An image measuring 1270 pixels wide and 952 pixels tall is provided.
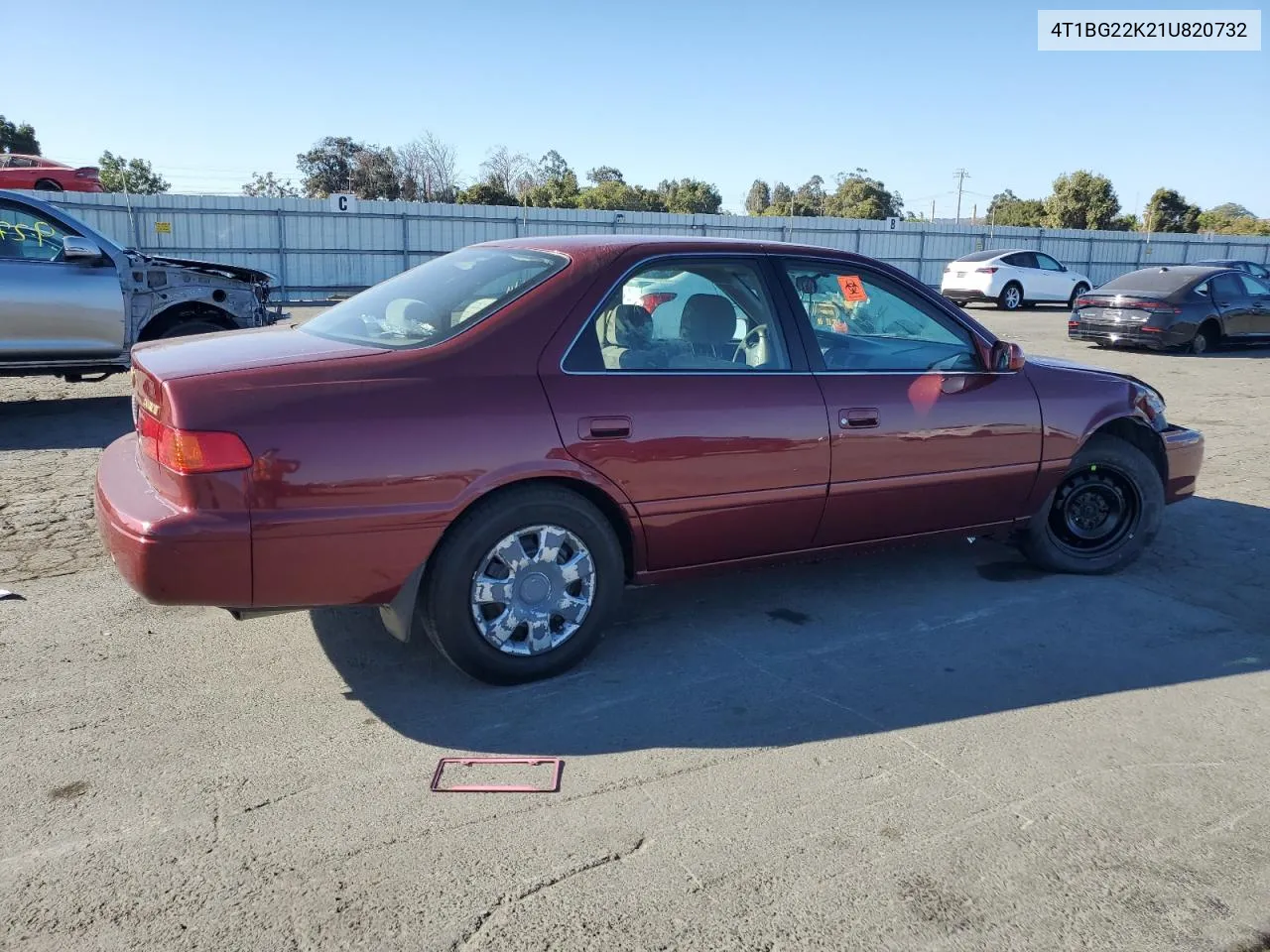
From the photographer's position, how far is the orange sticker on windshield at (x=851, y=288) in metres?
4.38

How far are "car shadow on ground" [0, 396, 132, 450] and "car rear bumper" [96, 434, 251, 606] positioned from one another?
16.0ft

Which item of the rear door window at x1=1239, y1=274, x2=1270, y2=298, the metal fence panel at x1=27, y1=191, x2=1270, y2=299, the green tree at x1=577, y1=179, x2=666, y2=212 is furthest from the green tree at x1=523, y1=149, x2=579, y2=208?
the rear door window at x1=1239, y1=274, x2=1270, y2=298

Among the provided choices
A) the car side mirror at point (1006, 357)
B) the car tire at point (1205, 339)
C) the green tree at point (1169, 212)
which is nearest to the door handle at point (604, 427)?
the car side mirror at point (1006, 357)

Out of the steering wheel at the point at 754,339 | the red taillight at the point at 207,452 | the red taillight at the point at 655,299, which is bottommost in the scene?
the red taillight at the point at 207,452

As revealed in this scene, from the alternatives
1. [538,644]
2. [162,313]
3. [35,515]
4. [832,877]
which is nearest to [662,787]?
[832,877]

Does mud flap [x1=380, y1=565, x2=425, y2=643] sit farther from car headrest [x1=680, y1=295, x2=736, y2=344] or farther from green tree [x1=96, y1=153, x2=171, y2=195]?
green tree [x1=96, y1=153, x2=171, y2=195]

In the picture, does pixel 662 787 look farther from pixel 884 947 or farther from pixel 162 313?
pixel 162 313

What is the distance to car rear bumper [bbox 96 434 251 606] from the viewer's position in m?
3.04

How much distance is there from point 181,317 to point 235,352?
593 centimetres

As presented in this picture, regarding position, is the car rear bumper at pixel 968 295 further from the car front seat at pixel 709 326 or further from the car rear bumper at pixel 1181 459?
the car front seat at pixel 709 326

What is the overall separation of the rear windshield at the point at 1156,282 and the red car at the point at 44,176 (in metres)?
22.4

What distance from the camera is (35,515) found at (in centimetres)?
562

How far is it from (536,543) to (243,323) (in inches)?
259

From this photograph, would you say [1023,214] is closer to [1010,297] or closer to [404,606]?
[1010,297]
